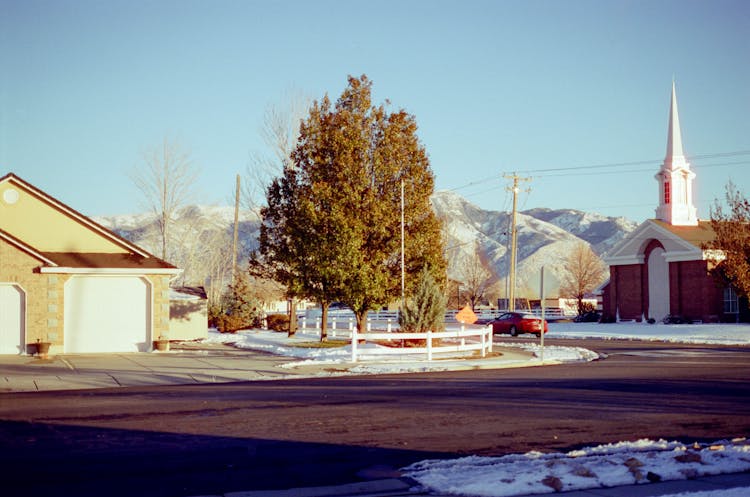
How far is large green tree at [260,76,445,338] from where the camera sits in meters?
33.4

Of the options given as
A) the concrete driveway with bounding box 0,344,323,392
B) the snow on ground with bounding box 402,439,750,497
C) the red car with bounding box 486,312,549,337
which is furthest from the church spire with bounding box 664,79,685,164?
the snow on ground with bounding box 402,439,750,497

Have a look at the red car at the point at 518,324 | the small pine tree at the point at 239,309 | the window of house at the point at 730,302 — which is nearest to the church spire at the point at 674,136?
the window of house at the point at 730,302

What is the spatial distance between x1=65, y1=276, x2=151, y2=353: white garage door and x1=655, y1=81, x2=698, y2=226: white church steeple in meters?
41.5

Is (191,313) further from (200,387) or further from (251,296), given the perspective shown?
(200,387)

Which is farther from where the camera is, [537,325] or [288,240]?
[537,325]

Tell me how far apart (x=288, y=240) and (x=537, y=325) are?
57.6 ft

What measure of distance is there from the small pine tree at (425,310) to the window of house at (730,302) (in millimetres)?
30100

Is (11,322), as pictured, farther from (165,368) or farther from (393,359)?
(393,359)

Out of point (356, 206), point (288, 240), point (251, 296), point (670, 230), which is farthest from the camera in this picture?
point (670, 230)

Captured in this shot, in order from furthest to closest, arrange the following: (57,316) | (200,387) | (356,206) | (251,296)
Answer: (251,296) < (356,206) < (57,316) < (200,387)

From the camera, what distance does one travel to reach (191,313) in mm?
40938

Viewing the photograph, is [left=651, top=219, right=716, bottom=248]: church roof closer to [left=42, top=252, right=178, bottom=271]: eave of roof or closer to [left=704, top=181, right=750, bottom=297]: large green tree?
[left=704, top=181, right=750, bottom=297]: large green tree

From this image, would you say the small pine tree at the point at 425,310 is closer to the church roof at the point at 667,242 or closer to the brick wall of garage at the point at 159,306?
the brick wall of garage at the point at 159,306

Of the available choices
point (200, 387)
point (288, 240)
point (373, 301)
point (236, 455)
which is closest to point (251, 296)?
point (288, 240)
